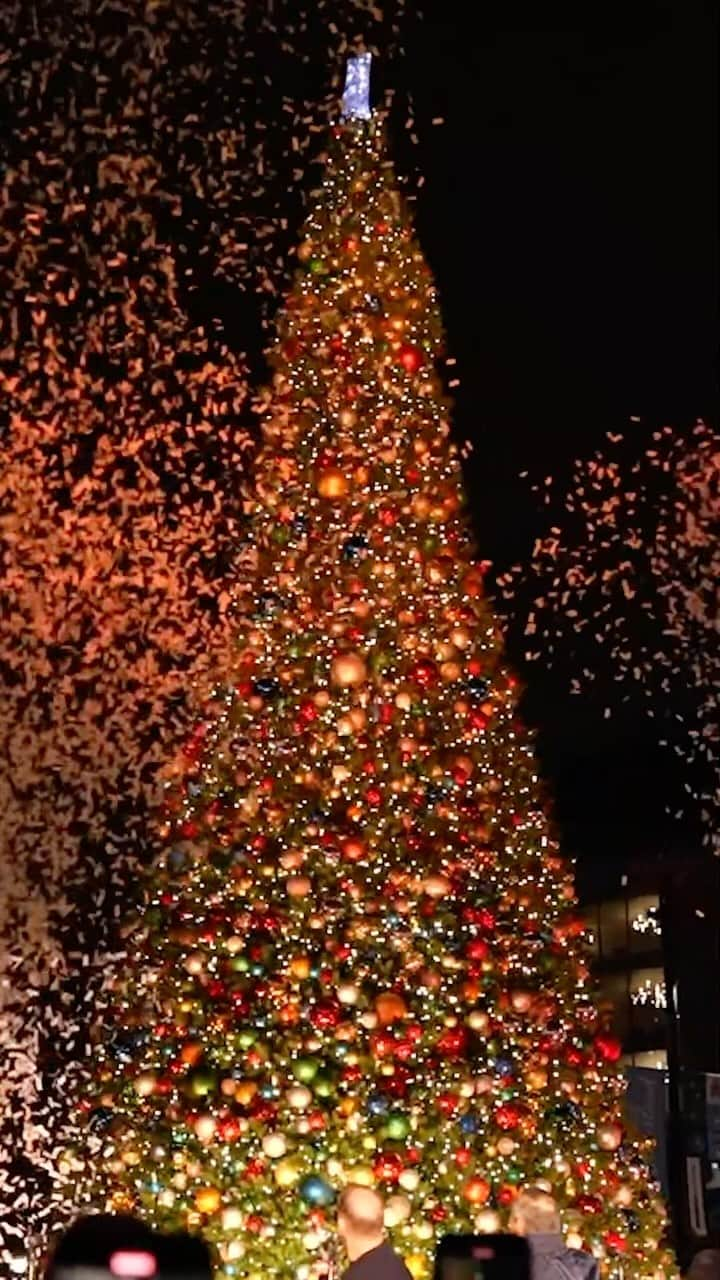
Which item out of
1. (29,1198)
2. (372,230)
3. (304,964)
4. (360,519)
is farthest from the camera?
(29,1198)

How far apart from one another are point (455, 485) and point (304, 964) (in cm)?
293

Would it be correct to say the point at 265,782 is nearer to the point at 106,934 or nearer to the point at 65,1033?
the point at 106,934

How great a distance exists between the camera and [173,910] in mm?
8578

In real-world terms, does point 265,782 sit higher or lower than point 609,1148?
higher

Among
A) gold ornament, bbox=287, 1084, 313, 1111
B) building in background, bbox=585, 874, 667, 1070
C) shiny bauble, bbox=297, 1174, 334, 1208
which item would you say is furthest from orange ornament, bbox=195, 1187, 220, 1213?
building in background, bbox=585, 874, 667, 1070

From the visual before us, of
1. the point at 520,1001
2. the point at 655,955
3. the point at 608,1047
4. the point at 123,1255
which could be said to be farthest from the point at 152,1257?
the point at 655,955

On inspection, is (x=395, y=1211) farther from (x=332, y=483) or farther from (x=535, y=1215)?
(x=332, y=483)

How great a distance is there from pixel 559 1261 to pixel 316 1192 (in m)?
1.93

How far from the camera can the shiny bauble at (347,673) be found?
8922mm

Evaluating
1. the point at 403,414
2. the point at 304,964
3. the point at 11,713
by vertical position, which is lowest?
the point at 304,964

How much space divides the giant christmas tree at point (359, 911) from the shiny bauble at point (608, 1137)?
0.04 ft

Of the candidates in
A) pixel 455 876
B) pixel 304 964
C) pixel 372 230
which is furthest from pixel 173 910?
pixel 372 230

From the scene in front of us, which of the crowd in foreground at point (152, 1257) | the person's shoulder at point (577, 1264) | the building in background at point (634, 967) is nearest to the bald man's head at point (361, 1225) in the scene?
the person's shoulder at point (577, 1264)

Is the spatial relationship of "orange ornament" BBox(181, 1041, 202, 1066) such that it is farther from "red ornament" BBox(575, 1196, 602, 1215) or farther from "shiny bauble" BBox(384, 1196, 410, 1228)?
"red ornament" BBox(575, 1196, 602, 1215)
